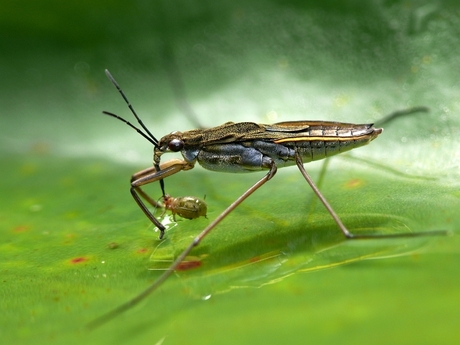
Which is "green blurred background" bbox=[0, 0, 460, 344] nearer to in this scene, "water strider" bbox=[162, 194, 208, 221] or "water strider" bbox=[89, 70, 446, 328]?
"water strider" bbox=[162, 194, 208, 221]

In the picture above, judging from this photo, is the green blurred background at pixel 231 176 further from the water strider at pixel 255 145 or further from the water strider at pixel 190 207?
the water strider at pixel 255 145

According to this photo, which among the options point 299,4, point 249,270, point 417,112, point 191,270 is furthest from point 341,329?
point 299,4

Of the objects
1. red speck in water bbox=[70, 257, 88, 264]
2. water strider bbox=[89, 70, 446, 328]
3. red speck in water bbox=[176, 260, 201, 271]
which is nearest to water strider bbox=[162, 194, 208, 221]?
water strider bbox=[89, 70, 446, 328]

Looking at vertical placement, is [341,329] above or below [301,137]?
below

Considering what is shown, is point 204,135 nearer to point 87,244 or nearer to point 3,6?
point 87,244

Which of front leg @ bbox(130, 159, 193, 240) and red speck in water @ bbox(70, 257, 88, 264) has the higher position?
front leg @ bbox(130, 159, 193, 240)
